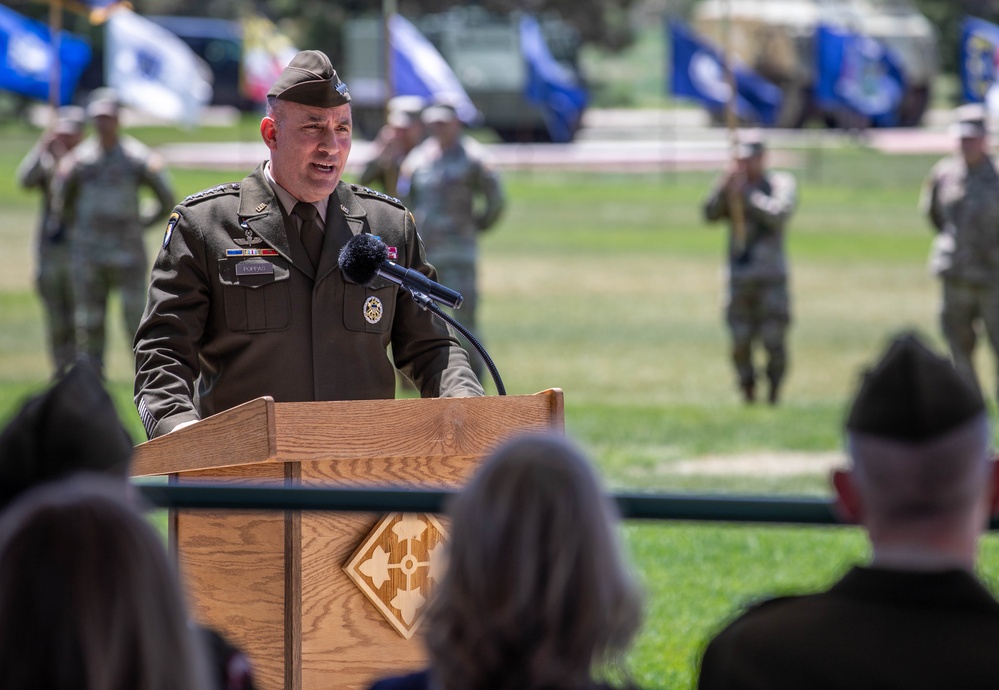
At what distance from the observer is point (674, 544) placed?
8.60 meters

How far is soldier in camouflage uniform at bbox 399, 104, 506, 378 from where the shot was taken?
15172mm

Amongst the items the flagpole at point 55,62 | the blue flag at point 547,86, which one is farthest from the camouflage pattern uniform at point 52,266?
the blue flag at point 547,86

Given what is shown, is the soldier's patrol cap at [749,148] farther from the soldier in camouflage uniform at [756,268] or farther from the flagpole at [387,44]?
the flagpole at [387,44]

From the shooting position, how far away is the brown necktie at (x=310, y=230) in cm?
461

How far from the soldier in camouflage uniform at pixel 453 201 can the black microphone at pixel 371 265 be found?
10836mm

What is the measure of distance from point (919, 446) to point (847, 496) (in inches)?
7.2

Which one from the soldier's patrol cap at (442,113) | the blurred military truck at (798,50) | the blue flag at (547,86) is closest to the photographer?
the soldier's patrol cap at (442,113)

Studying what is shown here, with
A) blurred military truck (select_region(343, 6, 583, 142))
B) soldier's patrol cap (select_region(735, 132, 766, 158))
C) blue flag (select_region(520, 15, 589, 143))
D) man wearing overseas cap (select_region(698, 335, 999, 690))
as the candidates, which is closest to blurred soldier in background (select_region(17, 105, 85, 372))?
soldier's patrol cap (select_region(735, 132, 766, 158))

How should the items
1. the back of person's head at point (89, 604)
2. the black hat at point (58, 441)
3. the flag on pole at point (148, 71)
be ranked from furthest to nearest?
the flag on pole at point (148, 71) → the black hat at point (58, 441) → the back of person's head at point (89, 604)

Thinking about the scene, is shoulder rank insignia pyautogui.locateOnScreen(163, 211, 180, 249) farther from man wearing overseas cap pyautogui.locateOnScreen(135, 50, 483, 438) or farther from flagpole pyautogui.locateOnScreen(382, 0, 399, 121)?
flagpole pyautogui.locateOnScreen(382, 0, 399, 121)

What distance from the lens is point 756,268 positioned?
598 inches

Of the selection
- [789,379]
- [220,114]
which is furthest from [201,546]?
[220,114]

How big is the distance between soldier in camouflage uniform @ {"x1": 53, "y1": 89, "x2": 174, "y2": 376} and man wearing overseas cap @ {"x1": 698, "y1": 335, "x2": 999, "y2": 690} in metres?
12.8

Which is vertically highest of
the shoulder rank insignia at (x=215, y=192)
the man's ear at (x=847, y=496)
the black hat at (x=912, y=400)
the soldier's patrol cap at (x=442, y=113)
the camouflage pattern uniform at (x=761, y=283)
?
the soldier's patrol cap at (x=442, y=113)
